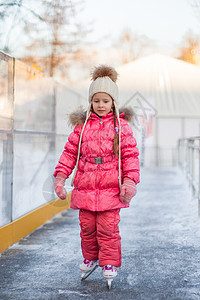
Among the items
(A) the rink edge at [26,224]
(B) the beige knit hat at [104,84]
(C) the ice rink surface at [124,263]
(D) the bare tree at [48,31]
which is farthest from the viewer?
(D) the bare tree at [48,31]

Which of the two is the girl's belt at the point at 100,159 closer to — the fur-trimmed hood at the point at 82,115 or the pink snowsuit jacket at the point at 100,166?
the pink snowsuit jacket at the point at 100,166

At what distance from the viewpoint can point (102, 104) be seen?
2666 millimetres

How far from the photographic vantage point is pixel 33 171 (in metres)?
5.67

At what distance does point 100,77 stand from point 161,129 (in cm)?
Answer: 1439

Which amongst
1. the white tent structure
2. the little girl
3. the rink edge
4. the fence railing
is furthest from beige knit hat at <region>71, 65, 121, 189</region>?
the white tent structure

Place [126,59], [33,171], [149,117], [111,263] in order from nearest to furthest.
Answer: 1. [111,263]
2. [33,171]
3. [149,117]
4. [126,59]

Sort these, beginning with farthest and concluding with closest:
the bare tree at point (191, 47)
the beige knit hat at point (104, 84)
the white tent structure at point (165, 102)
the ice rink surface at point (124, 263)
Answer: the white tent structure at point (165, 102)
the bare tree at point (191, 47)
the beige knit hat at point (104, 84)
the ice rink surface at point (124, 263)

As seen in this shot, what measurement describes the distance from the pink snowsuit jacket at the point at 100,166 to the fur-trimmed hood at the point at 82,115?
0.07 metres

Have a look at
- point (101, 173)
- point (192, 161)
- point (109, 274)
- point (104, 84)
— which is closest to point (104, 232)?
point (109, 274)

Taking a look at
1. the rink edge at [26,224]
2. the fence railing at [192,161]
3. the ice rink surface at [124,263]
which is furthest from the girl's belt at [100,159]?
the fence railing at [192,161]

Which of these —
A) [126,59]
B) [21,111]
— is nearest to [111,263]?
[21,111]

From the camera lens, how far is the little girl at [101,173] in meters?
2.59

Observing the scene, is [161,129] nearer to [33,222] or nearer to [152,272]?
[33,222]

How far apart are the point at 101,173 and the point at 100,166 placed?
0.05 metres
